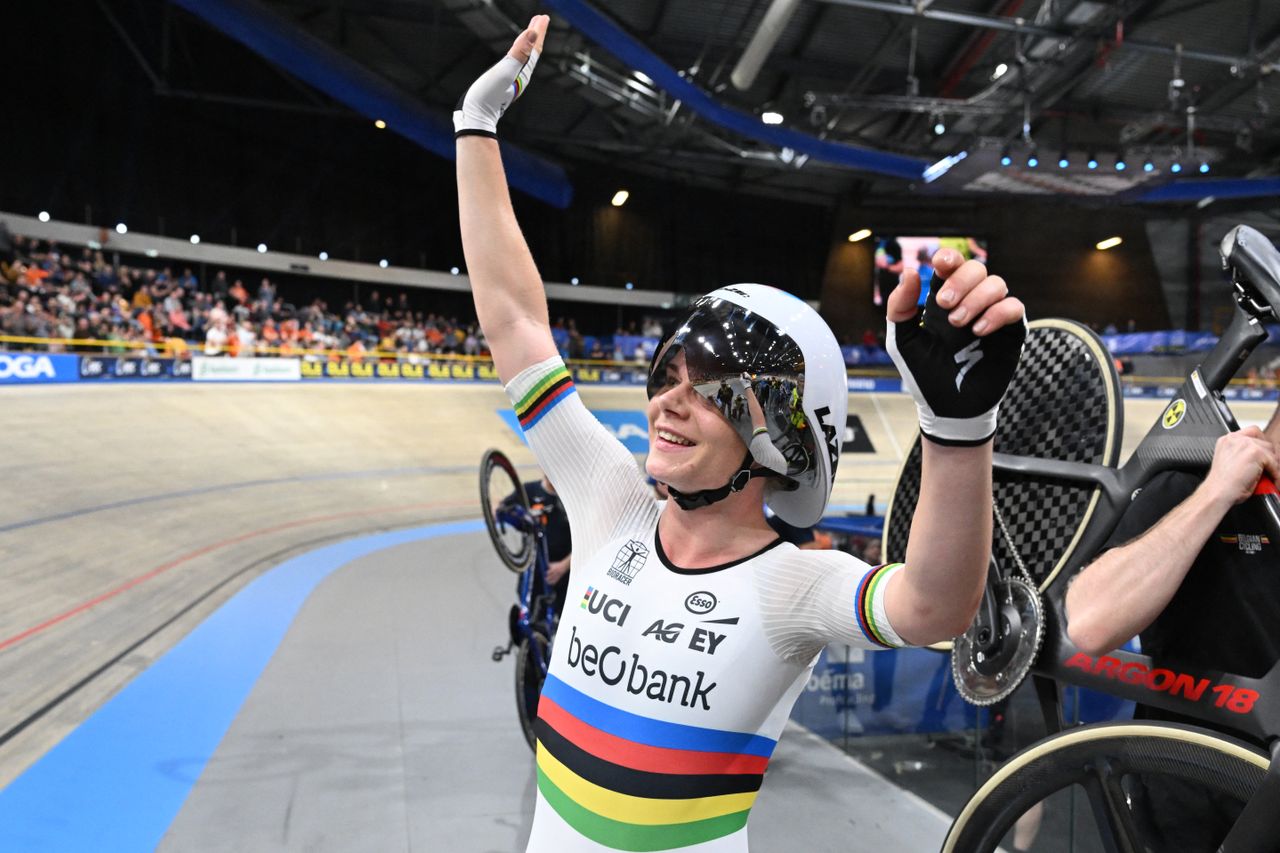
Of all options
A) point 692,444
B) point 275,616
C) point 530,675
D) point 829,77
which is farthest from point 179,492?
point 829,77

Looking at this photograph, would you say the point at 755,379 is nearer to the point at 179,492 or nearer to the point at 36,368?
the point at 179,492

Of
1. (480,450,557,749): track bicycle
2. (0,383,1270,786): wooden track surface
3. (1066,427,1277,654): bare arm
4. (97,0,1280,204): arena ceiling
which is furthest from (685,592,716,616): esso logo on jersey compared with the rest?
(97,0,1280,204): arena ceiling

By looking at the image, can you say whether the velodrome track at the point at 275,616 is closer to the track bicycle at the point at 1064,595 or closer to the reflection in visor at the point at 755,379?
the track bicycle at the point at 1064,595

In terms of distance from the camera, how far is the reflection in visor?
3.72 ft

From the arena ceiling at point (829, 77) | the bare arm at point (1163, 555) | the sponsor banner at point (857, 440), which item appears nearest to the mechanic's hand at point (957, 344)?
the bare arm at point (1163, 555)

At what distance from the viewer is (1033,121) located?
18625 millimetres

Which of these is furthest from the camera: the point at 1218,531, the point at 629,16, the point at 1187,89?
the point at 1187,89

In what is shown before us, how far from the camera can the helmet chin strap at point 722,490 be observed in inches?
45.9

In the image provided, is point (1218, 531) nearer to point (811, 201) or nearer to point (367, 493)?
point (367, 493)

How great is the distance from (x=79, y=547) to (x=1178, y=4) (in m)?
15.7

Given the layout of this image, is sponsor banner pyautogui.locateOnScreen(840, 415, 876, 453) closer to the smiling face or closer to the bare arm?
the bare arm

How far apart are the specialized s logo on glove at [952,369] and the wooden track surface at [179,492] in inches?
149

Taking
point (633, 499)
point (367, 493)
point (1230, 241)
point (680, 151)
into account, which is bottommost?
point (367, 493)

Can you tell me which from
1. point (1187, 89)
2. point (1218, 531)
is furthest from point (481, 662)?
point (1187, 89)
